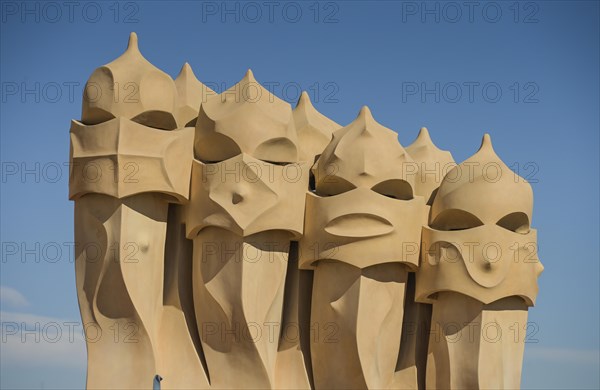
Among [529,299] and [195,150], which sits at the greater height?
[195,150]

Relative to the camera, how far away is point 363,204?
58.2 feet

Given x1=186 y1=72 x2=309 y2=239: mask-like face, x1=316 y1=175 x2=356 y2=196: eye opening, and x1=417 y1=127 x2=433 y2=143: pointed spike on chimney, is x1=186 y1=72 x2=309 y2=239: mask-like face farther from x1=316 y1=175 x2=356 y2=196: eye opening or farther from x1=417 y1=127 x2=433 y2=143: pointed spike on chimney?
x1=417 y1=127 x2=433 y2=143: pointed spike on chimney

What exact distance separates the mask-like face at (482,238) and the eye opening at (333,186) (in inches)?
66.4

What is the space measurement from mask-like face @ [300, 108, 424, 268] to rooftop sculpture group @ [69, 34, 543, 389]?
35 mm

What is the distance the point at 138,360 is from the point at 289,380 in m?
2.89

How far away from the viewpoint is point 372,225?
1773cm

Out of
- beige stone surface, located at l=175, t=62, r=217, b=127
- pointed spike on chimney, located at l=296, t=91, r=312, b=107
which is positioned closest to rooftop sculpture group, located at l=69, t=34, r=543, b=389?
beige stone surface, located at l=175, t=62, r=217, b=127

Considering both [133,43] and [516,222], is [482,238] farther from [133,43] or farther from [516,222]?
[133,43]

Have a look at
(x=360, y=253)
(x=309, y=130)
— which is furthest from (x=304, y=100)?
(x=360, y=253)

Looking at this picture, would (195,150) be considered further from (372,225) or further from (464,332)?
(464,332)

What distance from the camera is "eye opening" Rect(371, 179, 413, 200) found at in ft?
59.8

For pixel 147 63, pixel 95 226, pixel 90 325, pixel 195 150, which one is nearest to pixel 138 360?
pixel 90 325

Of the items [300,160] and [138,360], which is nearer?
[138,360]

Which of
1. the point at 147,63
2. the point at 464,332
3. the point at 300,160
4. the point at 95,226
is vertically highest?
the point at 147,63
